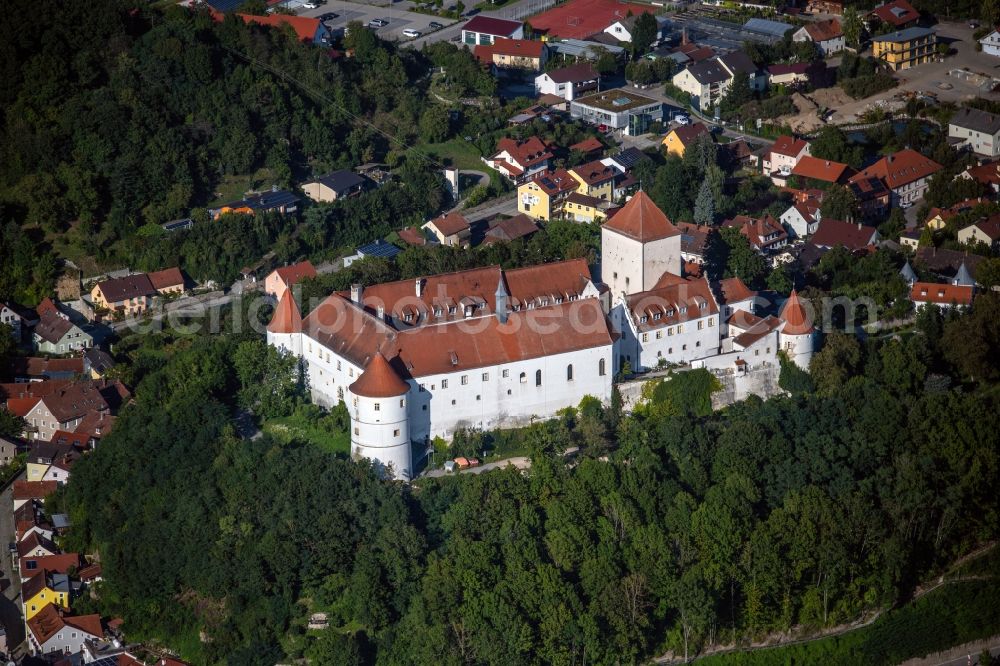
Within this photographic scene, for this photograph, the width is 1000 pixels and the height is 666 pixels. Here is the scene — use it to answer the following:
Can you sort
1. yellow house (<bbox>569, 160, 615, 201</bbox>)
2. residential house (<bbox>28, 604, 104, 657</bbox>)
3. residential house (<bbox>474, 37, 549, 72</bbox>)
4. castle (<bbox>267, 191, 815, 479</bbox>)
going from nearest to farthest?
residential house (<bbox>28, 604, 104, 657</bbox>), castle (<bbox>267, 191, 815, 479</bbox>), yellow house (<bbox>569, 160, 615, 201</bbox>), residential house (<bbox>474, 37, 549, 72</bbox>)

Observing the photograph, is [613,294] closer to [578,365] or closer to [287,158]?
[578,365]

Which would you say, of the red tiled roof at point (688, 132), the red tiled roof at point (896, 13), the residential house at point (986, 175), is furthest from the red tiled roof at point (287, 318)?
the red tiled roof at point (896, 13)

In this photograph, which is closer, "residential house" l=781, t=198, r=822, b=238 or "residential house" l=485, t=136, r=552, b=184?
"residential house" l=781, t=198, r=822, b=238

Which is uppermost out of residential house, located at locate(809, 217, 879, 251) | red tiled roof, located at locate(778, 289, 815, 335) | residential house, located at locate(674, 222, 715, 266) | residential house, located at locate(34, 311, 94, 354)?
red tiled roof, located at locate(778, 289, 815, 335)

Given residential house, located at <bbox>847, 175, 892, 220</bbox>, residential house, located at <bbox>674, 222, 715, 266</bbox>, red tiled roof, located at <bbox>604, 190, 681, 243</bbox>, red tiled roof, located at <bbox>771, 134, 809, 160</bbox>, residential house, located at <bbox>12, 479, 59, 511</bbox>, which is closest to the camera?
red tiled roof, located at <bbox>604, 190, 681, 243</bbox>

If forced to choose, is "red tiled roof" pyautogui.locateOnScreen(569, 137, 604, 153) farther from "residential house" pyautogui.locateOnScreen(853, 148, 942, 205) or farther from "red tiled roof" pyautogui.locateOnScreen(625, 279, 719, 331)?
"red tiled roof" pyautogui.locateOnScreen(625, 279, 719, 331)

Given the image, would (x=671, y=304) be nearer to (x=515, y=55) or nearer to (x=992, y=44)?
(x=515, y=55)

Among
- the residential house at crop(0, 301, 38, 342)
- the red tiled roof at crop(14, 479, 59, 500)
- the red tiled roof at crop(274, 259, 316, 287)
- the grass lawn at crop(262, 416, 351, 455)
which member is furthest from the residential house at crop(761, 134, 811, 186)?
the red tiled roof at crop(14, 479, 59, 500)

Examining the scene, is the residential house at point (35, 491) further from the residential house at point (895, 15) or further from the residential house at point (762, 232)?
the residential house at point (895, 15)
